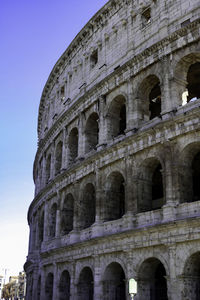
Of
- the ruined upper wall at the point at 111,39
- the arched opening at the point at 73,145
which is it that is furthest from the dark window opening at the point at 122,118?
the arched opening at the point at 73,145

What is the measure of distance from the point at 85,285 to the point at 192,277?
26.7 ft

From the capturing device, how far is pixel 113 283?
19703 millimetres

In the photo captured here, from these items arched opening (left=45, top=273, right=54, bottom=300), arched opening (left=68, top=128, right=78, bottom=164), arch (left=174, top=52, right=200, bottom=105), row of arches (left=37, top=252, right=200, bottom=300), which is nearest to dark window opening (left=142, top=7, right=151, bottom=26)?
arch (left=174, top=52, right=200, bottom=105)

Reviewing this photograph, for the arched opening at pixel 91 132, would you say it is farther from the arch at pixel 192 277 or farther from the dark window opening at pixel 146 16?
the arch at pixel 192 277

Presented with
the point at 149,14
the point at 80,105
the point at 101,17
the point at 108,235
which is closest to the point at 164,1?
the point at 149,14

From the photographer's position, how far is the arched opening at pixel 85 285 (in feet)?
71.7

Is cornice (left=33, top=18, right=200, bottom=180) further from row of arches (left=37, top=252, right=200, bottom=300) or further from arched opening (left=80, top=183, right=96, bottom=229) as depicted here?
row of arches (left=37, top=252, right=200, bottom=300)

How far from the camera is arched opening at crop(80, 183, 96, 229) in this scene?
909 inches

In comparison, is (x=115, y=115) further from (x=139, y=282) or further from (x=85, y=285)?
(x=85, y=285)

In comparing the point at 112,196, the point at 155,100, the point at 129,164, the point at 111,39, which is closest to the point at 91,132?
the point at 155,100

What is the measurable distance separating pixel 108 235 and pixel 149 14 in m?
12.0

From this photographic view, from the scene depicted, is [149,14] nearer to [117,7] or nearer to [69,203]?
[117,7]

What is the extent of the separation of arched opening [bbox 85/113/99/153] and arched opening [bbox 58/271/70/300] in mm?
7738

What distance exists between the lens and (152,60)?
19938mm
